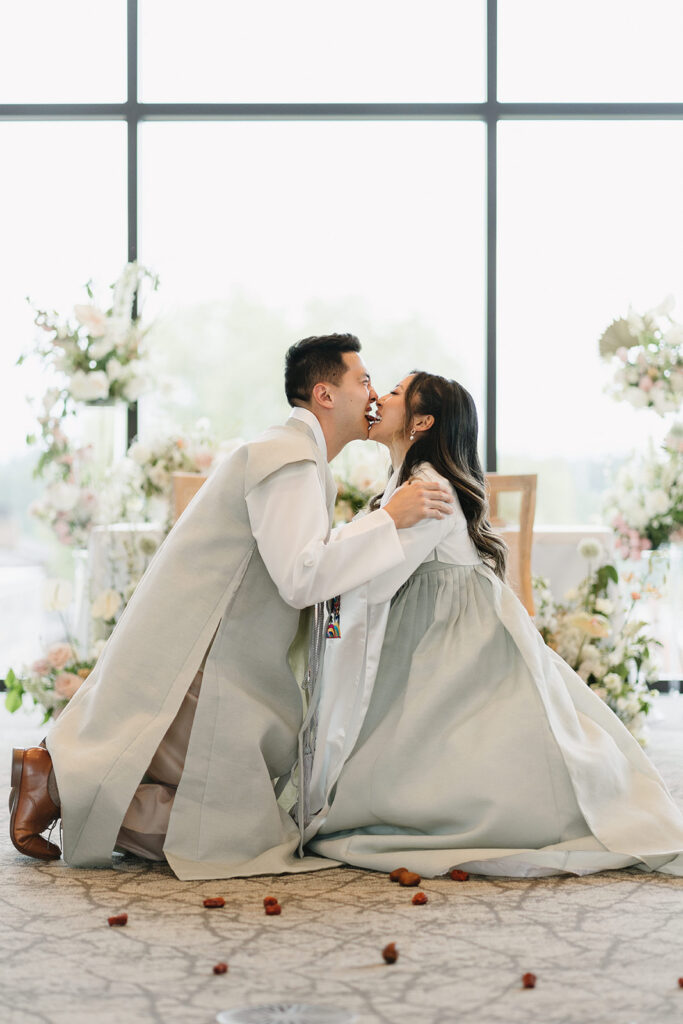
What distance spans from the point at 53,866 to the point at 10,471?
326cm

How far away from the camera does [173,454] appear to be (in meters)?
4.34

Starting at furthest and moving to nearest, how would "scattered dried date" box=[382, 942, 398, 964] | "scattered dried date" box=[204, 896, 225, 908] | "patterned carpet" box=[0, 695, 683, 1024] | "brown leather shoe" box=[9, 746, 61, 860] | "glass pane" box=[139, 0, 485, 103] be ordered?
"glass pane" box=[139, 0, 485, 103] < "brown leather shoe" box=[9, 746, 61, 860] < "scattered dried date" box=[204, 896, 225, 908] < "scattered dried date" box=[382, 942, 398, 964] < "patterned carpet" box=[0, 695, 683, 1024]

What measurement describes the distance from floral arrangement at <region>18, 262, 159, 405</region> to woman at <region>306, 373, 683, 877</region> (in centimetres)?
210

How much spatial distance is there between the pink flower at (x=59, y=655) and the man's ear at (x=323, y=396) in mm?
1828

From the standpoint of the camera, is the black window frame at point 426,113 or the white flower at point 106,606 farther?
the black window frame at point 426,113

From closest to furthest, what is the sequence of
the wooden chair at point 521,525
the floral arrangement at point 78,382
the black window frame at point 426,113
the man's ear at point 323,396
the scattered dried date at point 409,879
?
1. the scattered dried date at point 409,879
2. the man's ear at point 323,396
3. the wooden chair at point 521,525
4. the floral arrangement at point 78,382
5. the black window frame at point 426,113

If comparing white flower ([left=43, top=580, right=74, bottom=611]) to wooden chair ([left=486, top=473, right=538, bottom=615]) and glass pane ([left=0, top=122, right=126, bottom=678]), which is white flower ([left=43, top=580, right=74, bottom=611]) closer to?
glass pane ([left=0, top=122, right=126, bottom=678])

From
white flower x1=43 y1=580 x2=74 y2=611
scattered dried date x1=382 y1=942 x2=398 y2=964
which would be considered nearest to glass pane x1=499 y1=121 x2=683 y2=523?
white flower x1=43 y1=580 x2=74 y2=611

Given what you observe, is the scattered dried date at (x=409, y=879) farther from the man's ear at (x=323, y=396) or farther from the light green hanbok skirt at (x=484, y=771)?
the man's ear at (x=323, y=396)

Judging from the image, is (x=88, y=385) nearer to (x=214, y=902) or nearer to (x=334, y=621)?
(x=334, y=621)

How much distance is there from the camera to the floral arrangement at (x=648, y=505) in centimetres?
450

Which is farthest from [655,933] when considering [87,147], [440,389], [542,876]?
[87,147]

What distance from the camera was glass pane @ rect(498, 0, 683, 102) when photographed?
549 centimetres

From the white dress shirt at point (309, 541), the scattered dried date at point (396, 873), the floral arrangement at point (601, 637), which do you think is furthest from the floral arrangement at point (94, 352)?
the scattered dried date at point (396, 873)
